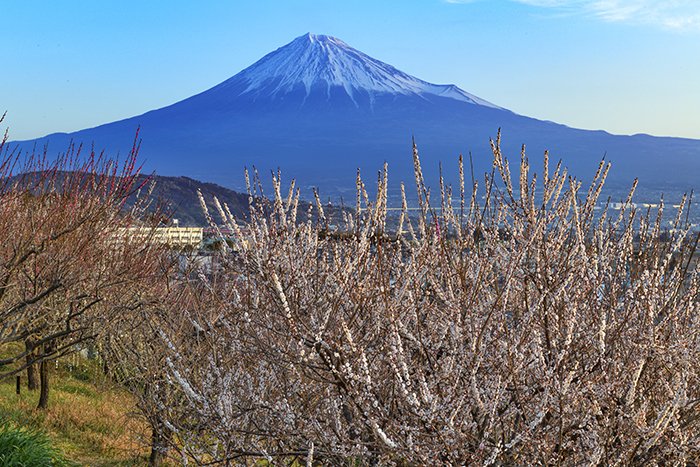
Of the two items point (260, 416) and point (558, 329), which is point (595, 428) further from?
point (260, 416)

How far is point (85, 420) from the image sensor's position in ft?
49.4

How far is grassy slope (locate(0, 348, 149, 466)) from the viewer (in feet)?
43.7

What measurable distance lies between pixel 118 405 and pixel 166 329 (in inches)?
296

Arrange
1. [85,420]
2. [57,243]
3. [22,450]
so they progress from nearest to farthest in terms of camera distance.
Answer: [22,450] < [57,243] < [85,420]

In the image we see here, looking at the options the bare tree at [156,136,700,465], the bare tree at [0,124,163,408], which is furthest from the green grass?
the bare tree at [156,136,700,465]

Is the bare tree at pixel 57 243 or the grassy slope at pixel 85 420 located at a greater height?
the bare tree at pixel 57 243

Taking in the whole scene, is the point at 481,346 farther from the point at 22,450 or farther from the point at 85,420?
the point at 85,420

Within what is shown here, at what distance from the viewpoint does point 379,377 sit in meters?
4.01

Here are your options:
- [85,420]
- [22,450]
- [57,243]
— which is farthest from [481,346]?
[85,420]

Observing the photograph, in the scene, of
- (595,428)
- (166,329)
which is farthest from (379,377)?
(166,329)

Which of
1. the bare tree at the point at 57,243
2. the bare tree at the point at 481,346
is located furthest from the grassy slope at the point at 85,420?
the bare tree at the point at 481,346

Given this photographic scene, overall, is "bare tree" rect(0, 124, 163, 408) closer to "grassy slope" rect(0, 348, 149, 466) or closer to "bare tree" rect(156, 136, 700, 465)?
"grassy slope" rect(0, 348, 149, 466)

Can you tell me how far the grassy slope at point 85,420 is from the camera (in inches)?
524

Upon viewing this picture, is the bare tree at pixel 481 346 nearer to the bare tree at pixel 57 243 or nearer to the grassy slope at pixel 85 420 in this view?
the bare tree at pixel 57 243
